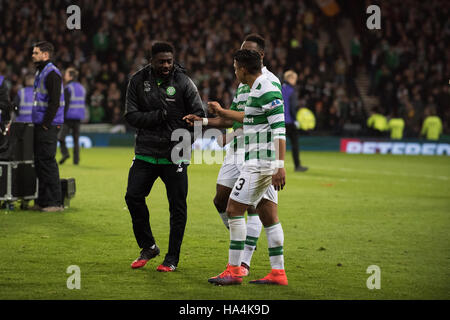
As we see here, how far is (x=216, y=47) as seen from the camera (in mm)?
30672

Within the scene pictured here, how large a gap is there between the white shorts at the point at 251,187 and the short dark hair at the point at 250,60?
35.4 inches

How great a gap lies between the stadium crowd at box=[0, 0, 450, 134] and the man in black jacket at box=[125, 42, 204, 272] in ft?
65.4

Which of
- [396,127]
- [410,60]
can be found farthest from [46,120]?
[410,60]

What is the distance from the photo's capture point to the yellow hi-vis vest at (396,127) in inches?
1059

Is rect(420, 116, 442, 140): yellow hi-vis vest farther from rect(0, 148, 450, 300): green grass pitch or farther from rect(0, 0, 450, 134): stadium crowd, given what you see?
rect(0, 148, 450, 300): green grass pitch

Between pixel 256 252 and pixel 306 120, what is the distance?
19.5 metres

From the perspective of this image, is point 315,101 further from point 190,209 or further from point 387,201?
point 190,209

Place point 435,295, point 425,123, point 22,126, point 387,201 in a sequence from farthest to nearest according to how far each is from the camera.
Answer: point 425,123
point 387,201
point 22,126
point 435,295

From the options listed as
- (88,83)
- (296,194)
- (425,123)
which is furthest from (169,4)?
(296,194)

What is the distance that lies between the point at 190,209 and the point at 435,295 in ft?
18.4

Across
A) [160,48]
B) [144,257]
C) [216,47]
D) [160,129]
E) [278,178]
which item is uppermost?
[216,47]

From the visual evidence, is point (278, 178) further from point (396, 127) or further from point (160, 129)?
point (396, 127)

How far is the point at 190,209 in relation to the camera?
1123cm

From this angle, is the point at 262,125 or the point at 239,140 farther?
the point at 239,140
